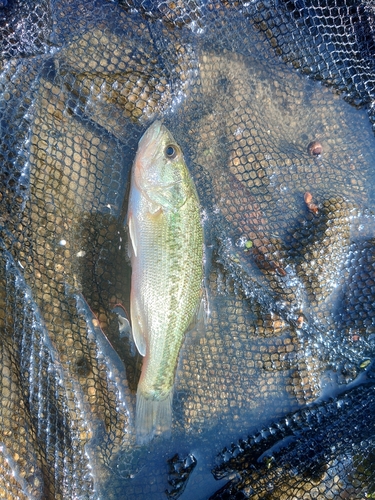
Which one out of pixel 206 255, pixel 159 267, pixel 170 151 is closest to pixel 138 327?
pixel 159 267

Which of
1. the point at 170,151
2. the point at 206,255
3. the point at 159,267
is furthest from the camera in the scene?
the point at 206,255

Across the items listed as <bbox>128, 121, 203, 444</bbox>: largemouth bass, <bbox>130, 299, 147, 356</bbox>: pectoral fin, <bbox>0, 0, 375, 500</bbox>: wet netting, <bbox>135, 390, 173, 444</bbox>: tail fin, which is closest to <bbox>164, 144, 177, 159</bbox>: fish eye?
<bbox>128, 121, 203, 444</bbox>: largemouth bass

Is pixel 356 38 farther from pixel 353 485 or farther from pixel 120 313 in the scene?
pixel 353 485

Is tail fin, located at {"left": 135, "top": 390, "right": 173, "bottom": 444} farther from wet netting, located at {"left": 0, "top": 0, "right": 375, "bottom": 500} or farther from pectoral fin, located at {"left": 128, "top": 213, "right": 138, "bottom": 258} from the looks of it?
pectoral fin, located at {"left": 128, "top": 213, "right": 138, "bottom": 258}

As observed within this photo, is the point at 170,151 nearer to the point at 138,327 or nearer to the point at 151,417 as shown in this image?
the point at 138,327

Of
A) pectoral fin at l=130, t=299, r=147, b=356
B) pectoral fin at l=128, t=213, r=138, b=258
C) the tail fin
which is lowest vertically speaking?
the tail fin

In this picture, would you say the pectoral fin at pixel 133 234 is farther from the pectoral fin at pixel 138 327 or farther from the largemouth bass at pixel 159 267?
the pectoral fin at pixel 138 327
